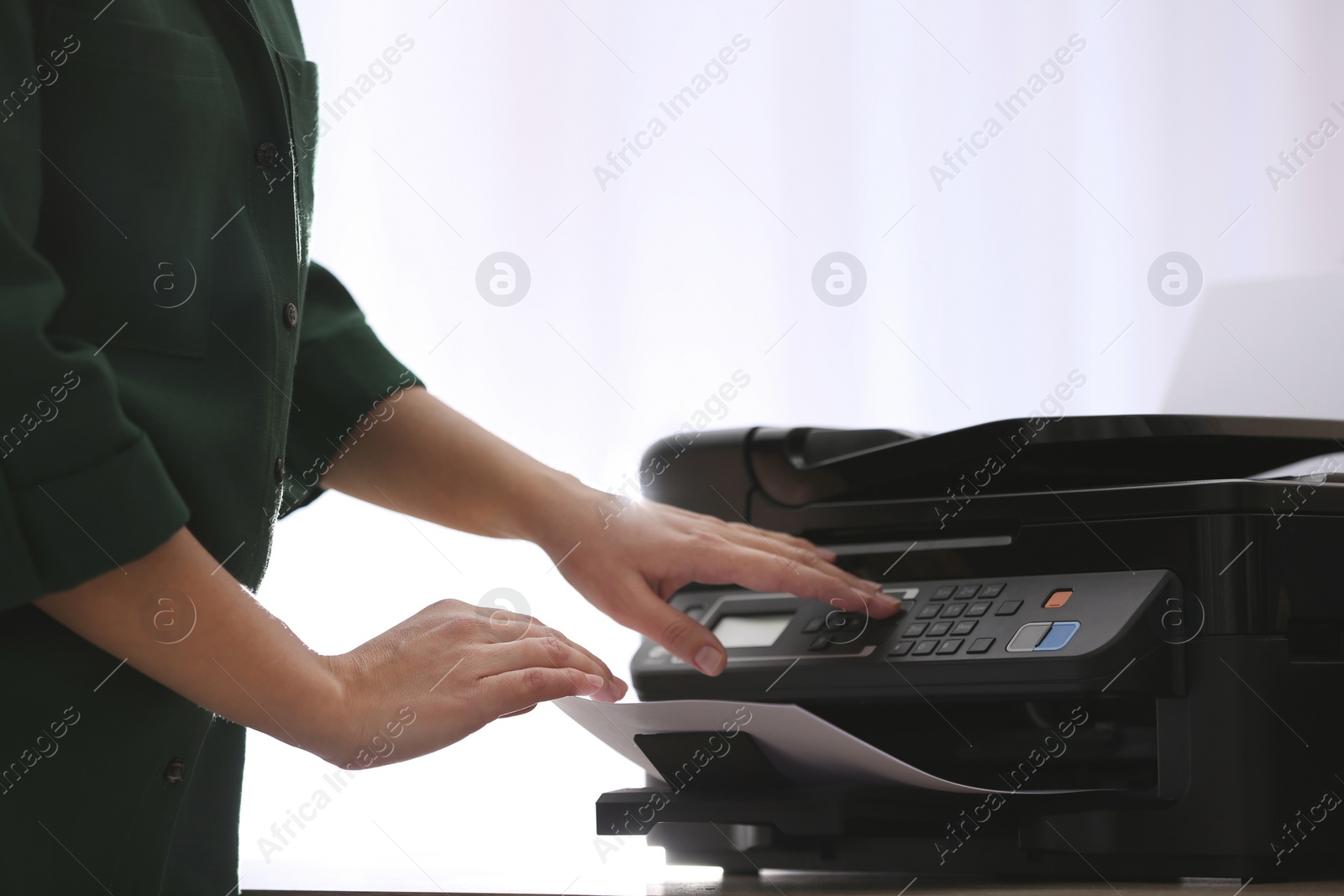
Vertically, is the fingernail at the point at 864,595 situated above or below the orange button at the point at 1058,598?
above

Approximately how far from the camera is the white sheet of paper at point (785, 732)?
0.68m

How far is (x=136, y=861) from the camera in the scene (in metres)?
0.69

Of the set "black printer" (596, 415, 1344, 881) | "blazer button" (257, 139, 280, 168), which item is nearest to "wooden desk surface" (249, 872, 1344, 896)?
"black printer" (596, 415, 1344, 881)

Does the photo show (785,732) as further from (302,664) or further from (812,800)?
(302,664)

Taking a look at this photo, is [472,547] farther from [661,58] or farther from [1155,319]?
[1155,319]

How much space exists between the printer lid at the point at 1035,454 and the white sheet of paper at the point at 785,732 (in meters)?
0.24

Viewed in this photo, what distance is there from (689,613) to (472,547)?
1.45m

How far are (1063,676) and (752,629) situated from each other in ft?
0.87

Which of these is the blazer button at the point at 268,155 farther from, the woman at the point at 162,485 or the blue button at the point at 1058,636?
the blue button at the point at 1058,636

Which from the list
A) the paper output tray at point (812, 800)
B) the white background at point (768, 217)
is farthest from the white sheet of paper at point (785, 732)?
the white background at point (768, 217)

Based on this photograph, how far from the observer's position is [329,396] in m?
0.93

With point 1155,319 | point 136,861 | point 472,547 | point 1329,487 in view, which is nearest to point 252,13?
point 136,861

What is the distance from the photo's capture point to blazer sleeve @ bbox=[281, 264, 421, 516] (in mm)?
929

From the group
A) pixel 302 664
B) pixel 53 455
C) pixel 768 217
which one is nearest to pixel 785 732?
pixel 302 664
